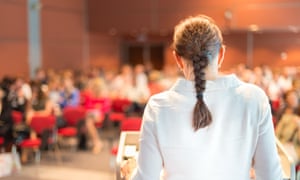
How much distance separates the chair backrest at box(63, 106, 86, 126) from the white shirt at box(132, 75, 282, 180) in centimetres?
623

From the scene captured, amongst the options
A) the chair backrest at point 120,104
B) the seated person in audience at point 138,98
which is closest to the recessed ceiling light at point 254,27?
the seated person in audience at point 138,98

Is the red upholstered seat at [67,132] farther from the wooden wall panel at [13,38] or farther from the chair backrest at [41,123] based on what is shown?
the wooden wall panel at [13,38]

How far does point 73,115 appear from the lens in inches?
290

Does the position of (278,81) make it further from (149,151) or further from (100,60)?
(149,151)

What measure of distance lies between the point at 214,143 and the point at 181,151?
100 millimetres

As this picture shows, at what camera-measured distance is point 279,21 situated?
407 inches

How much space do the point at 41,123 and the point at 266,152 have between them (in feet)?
18.4

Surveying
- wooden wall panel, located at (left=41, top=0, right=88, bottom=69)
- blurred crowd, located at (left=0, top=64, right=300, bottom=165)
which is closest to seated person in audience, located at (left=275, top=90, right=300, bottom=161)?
blurred crowd, located at (left=0, top=64, right=300, bottom=165)

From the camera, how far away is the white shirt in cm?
123

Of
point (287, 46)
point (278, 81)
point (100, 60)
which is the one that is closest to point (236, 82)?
point (278, 81)

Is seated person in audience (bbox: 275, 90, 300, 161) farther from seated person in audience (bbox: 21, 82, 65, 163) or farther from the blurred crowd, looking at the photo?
seated person in audience (bbox: 21, 82, 65, 163)

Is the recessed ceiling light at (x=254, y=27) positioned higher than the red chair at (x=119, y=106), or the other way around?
the recessed ceiling light at (x=254, y=27)

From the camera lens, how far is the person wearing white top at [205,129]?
4.03ft

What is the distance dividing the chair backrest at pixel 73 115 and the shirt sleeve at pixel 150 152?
6235mm
